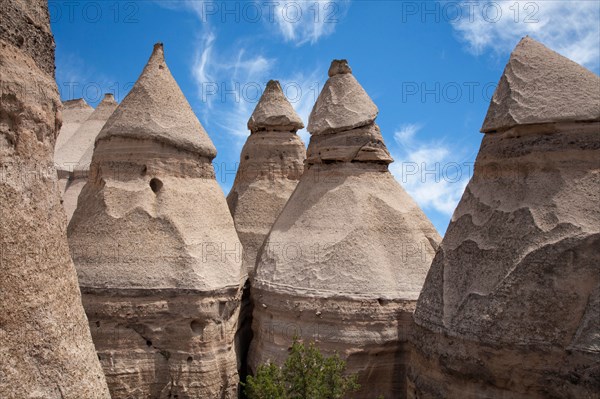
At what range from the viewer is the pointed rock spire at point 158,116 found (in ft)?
33.6

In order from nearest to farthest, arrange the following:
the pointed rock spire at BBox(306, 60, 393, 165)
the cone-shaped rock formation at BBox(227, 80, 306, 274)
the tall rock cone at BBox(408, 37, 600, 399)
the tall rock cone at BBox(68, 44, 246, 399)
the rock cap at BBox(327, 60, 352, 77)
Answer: the tall rock cone at BBox(408, 37, 600, 399) → the tall rock cone at BBox(68, 44, 246, 399) → the pointed rock spire at BBox(306, 60, 393, 165) → the rock cap at BBox(327, 60, 352, 77) → the cone-shaped rock formation at BBox(227, 80, 306, 274)

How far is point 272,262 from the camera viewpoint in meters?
10.3

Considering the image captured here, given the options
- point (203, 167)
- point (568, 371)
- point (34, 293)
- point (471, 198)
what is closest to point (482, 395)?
point (568, 371)

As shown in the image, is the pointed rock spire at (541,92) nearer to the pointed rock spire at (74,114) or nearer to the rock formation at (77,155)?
the rock formation at (77,155)

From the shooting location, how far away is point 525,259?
5.79 metres

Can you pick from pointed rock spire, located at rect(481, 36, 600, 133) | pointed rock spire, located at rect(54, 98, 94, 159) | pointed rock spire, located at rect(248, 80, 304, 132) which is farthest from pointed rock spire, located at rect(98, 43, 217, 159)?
pointed rock spire, located at rect(54, 98, 94, 159)

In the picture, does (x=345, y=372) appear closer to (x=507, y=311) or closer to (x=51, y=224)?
(x=507, y=311)

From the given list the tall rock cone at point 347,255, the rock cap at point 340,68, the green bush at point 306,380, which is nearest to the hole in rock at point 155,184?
the tall rock cone at point 347,255

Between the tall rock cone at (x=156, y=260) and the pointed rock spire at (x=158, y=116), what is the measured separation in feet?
0.07

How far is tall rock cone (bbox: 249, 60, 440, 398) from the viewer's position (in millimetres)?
9266

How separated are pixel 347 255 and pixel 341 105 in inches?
135

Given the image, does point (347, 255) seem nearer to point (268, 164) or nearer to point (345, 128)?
point (345, 128)

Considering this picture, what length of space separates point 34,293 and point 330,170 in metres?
7.14

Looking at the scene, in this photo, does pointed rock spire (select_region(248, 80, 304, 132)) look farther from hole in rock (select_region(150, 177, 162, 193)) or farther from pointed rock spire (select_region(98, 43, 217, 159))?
hole in rock (select_region(150, 177, 162, 193))
